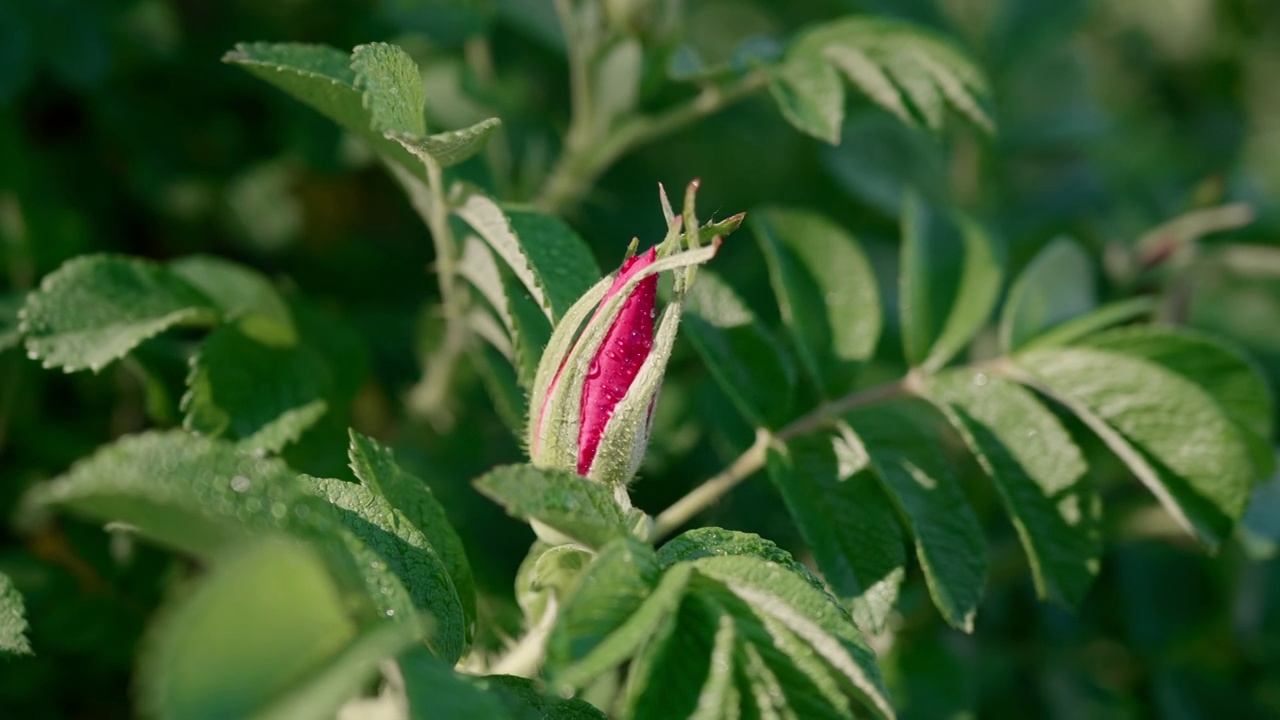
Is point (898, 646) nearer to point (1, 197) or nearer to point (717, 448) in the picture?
point (717, 448)

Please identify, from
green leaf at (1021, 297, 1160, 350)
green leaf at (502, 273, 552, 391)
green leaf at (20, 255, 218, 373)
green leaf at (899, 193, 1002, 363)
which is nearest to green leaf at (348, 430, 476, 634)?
green leaf at (502, 273, 552, 391)

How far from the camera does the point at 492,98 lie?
2.02 meters

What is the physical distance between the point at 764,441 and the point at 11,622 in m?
0.86

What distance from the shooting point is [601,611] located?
35.9 inches

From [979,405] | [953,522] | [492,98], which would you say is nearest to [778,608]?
[953,522]

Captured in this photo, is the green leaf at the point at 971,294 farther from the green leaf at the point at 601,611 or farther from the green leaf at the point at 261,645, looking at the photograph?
the green leaf at the point at 261,645

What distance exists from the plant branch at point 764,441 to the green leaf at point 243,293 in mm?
570

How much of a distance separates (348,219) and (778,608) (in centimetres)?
185

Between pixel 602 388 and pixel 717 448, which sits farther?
pixel 717 448

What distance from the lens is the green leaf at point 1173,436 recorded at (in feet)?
4.65

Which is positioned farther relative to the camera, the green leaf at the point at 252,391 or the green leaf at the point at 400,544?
the green leaf at the point at 252,391

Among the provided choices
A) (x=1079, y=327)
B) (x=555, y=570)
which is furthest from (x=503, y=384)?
(x=1079, y=327)

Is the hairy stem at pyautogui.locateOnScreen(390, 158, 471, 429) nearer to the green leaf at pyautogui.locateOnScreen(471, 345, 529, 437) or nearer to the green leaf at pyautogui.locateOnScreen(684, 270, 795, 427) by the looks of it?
the green leaf at pyautogui.locateOnScreen(471, 345, 529, 437)

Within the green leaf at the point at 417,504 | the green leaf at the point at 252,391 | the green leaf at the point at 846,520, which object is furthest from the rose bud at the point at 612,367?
the green leaf at the point at 252,391
